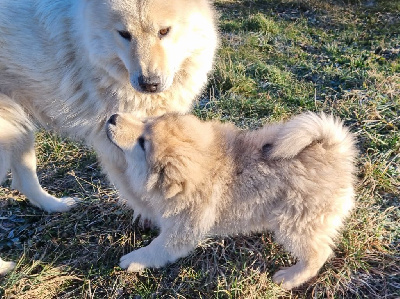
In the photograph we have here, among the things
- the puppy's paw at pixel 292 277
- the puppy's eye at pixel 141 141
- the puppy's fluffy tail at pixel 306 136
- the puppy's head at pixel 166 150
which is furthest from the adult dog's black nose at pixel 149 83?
the puppy's paw at pixel 292 277

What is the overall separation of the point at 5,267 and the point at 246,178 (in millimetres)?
1753

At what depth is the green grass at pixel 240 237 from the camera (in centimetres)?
249

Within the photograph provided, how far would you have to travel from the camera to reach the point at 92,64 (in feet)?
8.38

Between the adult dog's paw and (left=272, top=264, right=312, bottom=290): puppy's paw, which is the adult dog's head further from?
(left=272, top=264, right=312, bottom=290): puppy's paw

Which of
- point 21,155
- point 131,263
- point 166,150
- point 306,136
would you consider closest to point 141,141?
point 166,150

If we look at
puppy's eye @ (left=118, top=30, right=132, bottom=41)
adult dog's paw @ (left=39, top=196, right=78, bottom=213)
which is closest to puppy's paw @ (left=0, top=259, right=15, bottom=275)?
adult dog's paw @ (left=39, top=196, right=78, bottom=213)

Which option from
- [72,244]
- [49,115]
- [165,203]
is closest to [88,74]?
[49,115]

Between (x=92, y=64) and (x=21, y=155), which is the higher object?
(x=92, y=64)

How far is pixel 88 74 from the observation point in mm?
2617

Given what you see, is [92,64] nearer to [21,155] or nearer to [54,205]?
[21,155]

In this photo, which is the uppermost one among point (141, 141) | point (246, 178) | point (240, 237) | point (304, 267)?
point (141, 141)

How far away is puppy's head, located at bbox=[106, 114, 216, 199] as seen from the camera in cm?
216

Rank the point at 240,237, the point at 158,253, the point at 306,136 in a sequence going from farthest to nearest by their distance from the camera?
the point at 240,237
the point at 158,253
the point at 306,136

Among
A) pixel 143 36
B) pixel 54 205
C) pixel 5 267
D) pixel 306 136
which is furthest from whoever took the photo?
pixel 54 205
